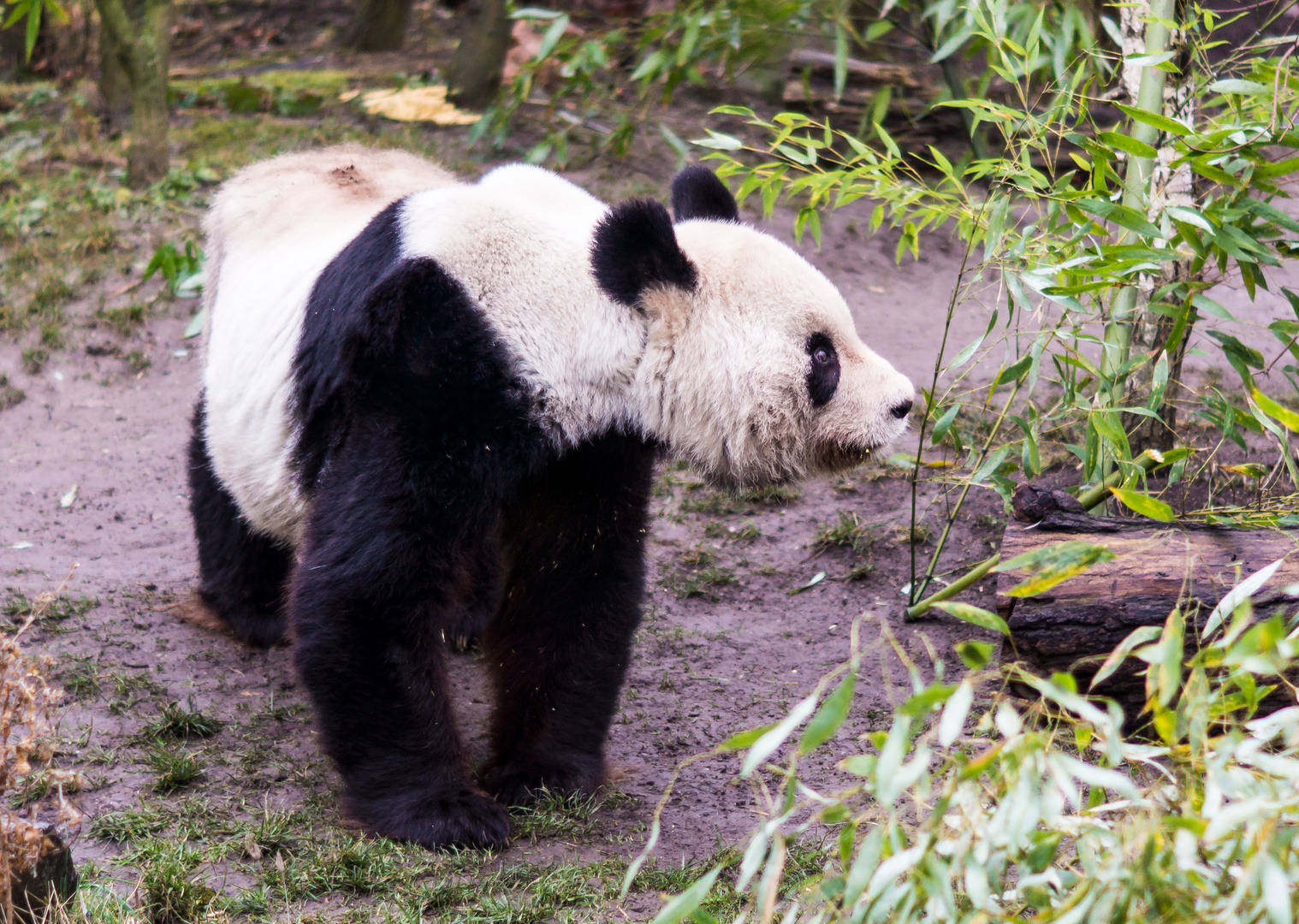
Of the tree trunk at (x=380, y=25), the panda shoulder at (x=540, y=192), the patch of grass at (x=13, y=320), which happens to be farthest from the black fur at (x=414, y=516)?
the tree trunk at (x=380, y=25)

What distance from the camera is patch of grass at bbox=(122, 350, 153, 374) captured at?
6383mm

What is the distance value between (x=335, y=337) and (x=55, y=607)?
2038mm

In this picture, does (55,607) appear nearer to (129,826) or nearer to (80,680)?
(80,680)

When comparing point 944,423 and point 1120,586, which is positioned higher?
point 944,423

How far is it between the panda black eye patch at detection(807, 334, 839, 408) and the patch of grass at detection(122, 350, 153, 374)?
15.4 ft

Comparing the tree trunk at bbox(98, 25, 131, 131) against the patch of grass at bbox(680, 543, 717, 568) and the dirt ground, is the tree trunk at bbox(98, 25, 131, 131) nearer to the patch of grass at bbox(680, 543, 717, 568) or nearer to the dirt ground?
the dirt ground

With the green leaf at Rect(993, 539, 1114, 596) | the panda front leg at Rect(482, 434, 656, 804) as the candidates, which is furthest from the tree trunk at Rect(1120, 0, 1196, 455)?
the green leaf at Rect(993, 539, 1114, 596)

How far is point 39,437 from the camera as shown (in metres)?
5.84

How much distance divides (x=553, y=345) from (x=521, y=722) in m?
1.20

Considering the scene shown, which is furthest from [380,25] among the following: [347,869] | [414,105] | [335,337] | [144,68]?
[347,869]

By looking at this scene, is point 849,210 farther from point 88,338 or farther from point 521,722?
point 521,722

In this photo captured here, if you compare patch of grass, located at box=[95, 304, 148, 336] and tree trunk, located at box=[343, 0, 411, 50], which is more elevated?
tree trunk, located at box=[343, 0, 411, 50]

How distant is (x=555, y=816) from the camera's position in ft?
10.5

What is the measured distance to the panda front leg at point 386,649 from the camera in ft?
9.46
